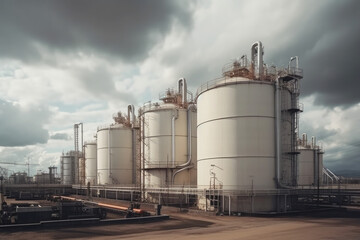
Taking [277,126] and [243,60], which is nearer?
[277,126]

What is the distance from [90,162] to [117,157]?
562 inches

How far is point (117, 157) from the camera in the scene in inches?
2467

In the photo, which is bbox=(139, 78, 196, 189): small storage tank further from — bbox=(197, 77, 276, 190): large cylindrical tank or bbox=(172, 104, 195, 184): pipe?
bbox=(197, 77, 276, 190): large cylindrical tank

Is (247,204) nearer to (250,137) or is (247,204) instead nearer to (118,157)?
(250,137)

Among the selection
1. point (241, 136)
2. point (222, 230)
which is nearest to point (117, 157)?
point (241, 136)

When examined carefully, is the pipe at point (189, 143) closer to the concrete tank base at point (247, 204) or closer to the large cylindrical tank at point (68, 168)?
the concrete tank base at point (247, 204)

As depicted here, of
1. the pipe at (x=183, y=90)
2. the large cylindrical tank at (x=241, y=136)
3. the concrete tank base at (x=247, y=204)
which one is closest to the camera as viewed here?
the concrete tank base at (x=247, y=204)

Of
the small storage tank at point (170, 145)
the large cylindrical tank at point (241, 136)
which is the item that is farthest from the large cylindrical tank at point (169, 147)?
the large cylindrical tank at point (241, 136)

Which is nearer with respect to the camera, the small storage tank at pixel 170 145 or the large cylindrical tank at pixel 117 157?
the small storage tank at pixel 170 145

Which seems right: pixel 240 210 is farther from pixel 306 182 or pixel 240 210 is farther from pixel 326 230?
pixel 306 182

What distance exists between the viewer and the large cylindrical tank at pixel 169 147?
155ft

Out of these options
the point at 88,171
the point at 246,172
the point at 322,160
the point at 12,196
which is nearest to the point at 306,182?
the point at 322,160

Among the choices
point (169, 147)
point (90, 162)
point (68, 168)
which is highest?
point (169, 147)

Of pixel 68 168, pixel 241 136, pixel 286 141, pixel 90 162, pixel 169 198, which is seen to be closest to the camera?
pixel 241 136
